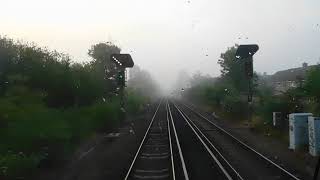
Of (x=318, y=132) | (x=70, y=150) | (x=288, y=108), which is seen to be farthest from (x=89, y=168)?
(x=288, y=108)

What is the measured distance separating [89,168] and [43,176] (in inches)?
106

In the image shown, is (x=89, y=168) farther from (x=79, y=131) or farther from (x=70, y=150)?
(x=79, y=131)

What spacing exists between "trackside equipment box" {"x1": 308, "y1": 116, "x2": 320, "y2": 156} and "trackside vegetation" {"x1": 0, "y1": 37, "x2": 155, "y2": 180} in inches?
435

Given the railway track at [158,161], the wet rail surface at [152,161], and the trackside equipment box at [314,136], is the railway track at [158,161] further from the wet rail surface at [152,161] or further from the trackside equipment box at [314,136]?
the trackside equipment box at [314,136]

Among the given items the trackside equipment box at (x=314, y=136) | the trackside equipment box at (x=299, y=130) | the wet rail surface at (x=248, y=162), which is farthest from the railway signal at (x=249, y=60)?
the trackside equipment box at (x=314, y=136)

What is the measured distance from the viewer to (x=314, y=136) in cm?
2127

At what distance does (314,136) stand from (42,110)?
1213 centimetres

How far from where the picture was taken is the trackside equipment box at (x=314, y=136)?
21.2m

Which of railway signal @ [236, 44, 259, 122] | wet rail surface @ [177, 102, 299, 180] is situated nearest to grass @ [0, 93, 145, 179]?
wet rail surface @ [177, 102, 299, 180]

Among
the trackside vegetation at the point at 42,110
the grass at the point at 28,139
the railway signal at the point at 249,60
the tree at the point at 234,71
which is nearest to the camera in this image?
the grass at the point at 28,139

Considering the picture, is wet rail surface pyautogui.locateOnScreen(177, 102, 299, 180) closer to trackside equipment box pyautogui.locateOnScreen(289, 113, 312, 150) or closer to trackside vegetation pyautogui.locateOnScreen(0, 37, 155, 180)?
trackside equipment box pyautogui.locateOnScreen(289, 113, 312, 150)

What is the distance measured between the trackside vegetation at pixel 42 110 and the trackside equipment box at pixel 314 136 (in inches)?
435

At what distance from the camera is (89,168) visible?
64.7 ft

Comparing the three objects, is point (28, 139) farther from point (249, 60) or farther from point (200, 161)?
point (249, 60)
